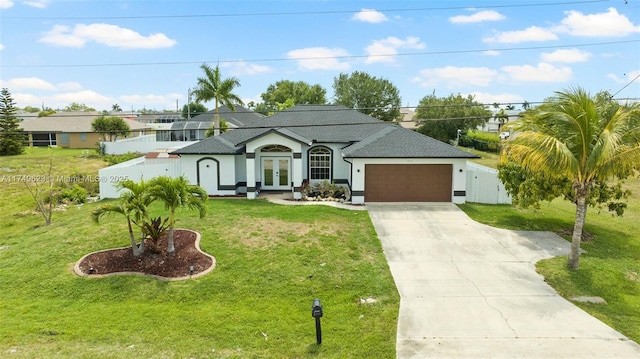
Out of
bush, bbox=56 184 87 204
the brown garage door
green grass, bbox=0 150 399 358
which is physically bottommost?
green grass, bbox=0 150 399 358

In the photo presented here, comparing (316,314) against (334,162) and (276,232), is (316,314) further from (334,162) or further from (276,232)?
(334,162)

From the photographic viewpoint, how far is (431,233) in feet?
50.3

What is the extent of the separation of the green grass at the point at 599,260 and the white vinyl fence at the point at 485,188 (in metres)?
0.73

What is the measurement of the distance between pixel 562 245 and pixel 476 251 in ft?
10.9

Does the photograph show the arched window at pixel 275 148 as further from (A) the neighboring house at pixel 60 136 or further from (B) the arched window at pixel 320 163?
(A) the neighboring house at pixel 60 136

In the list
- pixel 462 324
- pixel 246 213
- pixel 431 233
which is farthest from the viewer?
pixel 246 213

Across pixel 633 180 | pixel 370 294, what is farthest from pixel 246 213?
pixel 633 180

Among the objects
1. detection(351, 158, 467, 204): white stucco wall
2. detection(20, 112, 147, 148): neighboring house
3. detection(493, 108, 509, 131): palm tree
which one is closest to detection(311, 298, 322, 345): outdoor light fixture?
detection(493, 108, 509, 131): palm tree

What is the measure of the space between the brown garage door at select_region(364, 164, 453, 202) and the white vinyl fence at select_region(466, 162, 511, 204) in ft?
4.52

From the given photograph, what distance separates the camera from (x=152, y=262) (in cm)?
1198

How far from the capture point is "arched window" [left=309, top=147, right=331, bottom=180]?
23375mm

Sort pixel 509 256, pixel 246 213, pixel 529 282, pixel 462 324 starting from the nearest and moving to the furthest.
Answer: pixel 462 324 → pixel 529 282 → pixel 509 256 → pixel 246 213

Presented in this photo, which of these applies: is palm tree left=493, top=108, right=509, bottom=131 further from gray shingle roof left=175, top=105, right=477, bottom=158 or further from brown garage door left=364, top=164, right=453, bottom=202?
brown garage door left=364, top=164, right=453, bottom=202

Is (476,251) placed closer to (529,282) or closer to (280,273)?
(529,282)
